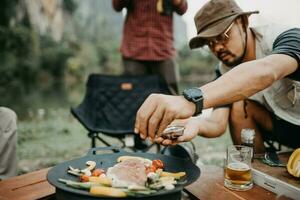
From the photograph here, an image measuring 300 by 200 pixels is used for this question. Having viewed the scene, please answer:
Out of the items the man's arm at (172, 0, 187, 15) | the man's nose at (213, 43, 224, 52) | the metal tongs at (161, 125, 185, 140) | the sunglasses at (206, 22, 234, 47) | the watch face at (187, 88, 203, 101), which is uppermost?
the man's arm at (172, 0, 187, 15)

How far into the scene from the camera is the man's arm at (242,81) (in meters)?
1.70

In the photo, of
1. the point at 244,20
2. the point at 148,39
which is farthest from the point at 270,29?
the point at 148,39

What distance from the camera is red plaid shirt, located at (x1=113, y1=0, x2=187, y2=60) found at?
402 cm

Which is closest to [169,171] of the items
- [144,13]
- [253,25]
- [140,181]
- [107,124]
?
[140,181]

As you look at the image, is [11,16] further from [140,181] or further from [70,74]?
[140,181]

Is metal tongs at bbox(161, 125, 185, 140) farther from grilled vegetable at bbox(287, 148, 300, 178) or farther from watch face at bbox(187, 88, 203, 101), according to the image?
grilled vegetable at bbox(287, 148, 300, 178)

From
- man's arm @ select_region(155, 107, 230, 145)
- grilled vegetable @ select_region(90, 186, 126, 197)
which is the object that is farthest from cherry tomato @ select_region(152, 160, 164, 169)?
grilled vegetable @ select_region(90, 186, 126, 197)

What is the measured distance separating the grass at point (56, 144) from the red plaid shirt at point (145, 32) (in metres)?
1.38

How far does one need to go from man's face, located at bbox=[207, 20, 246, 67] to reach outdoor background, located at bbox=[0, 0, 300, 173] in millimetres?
2013

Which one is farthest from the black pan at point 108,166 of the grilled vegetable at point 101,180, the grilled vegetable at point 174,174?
the grilled vegetable at point 101,180

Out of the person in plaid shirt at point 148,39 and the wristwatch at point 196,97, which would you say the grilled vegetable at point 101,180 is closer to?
the wristwatch at point 196,97

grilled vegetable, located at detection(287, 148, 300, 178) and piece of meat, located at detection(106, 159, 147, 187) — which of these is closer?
piece of meat, located at detection(106, 159, 147, 187)

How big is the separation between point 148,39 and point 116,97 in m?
0.78

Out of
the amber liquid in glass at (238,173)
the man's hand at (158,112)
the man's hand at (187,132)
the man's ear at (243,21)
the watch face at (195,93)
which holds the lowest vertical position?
the amber liquid in glass at (238,173)
